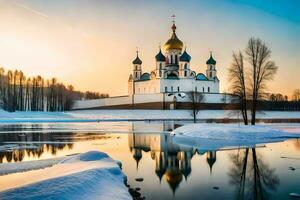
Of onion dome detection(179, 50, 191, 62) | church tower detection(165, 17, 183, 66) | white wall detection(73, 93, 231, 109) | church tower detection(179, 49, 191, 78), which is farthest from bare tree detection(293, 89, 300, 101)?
church tower detection(165, 17, 183, 66)

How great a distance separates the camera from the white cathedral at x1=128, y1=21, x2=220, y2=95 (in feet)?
315

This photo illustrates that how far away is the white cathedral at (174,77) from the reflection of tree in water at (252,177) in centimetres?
7790

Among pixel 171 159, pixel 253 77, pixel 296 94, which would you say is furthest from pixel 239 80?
pixel 296 94

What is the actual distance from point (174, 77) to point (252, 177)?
85231mm

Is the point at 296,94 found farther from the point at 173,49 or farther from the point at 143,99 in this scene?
the point at 143,99

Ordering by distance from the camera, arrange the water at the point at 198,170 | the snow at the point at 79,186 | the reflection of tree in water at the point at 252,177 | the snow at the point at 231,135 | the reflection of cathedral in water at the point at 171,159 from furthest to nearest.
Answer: the snow at the point at 231,135 < the reflection of cathedral in water at the point at 171,159 < the water at the point at 198,170 < the reflection of tree in water at the point at 252,177 < the snow at the point at 79,186

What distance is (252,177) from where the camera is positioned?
41.3ft

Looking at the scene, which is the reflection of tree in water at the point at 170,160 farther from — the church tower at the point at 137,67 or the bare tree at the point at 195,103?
the church tower at the point at 137,67

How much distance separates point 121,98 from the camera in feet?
327

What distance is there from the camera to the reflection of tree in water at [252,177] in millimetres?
10375

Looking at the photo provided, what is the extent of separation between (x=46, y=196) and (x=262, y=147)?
16597 mm

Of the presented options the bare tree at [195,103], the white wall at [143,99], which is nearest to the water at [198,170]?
the bare tree at [195,103]

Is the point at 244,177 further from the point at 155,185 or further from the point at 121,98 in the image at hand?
the point at 121,98

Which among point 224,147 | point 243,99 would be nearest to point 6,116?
point 243,99
